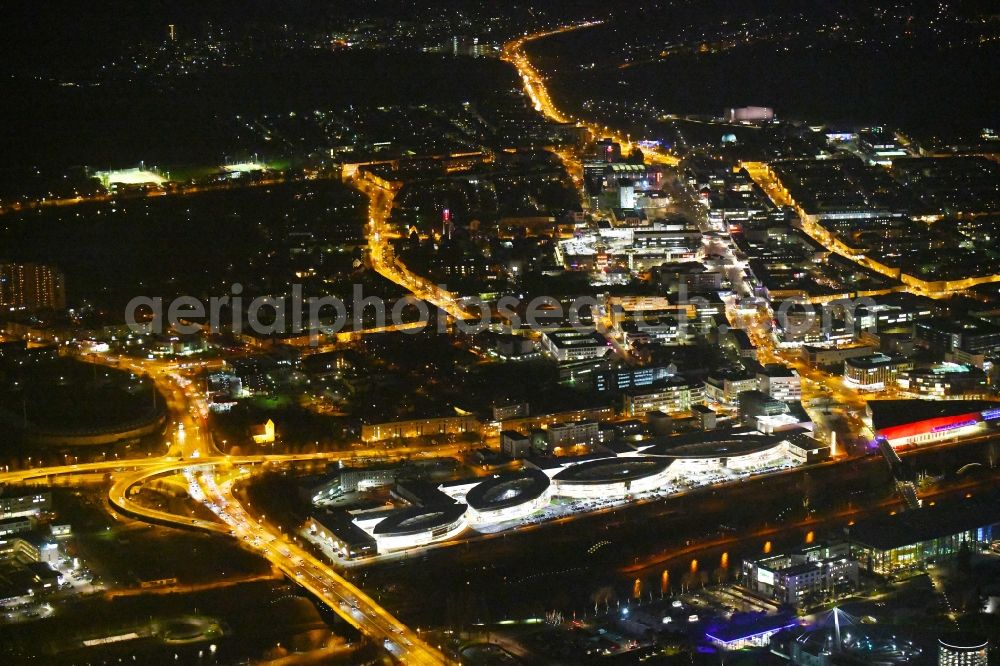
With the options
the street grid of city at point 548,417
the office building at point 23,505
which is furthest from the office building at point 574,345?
the office building at point 23,505

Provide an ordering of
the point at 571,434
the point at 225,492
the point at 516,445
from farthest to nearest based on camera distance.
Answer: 1. the point at 571,434
2. the point at 516,445
3. the point at 225,492

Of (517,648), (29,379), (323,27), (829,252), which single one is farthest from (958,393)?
(323,27)

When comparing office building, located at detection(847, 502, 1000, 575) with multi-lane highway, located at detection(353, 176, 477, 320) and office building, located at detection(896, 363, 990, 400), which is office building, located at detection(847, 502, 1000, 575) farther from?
multi-lane highway, located at detection(353, 176, 477, 320)

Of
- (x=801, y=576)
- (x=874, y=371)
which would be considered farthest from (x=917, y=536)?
(x=874, y=371)

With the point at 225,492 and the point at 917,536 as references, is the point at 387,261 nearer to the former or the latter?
the point at 225,492

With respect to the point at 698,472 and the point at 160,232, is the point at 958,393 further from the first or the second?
the point at 160,232

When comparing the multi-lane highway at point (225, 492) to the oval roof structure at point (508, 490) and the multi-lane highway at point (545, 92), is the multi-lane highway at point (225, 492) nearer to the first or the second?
the oval roof structure at point (508, 490)
